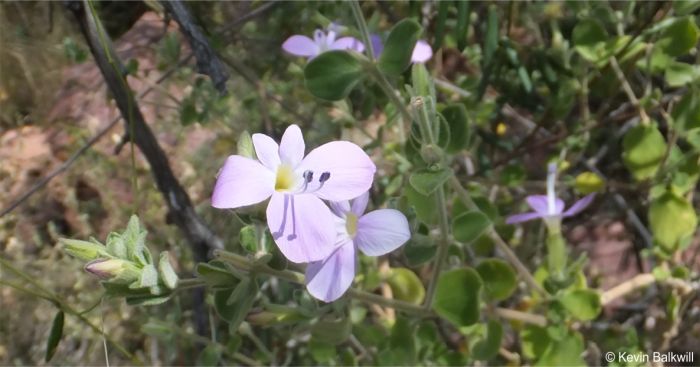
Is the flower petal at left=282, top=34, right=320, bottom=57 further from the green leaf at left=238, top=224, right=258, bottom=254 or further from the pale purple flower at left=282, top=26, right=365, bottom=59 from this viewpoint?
the green leaf at left=238, top=224, right=258, bottom=254

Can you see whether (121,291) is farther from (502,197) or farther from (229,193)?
(502,197)

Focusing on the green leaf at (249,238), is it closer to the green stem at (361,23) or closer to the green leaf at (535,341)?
the green stem at (361,23)

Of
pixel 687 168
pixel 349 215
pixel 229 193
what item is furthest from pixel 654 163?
pixel 229 193

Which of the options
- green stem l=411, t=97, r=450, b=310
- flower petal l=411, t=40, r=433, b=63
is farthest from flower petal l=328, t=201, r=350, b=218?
flower petal l=411, t=40, r=433, b=63

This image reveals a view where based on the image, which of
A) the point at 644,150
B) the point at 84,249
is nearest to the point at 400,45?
the point at 84,249

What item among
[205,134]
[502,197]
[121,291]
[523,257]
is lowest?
[523,257]

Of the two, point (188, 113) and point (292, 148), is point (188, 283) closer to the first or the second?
point (292, 148)
